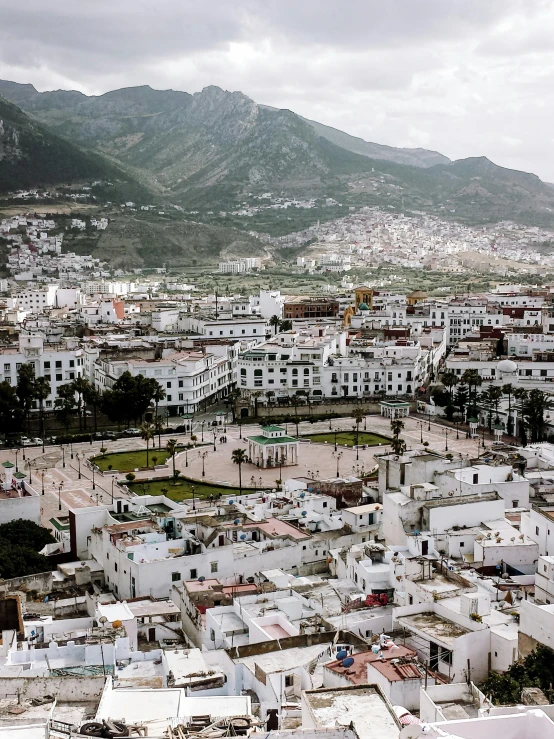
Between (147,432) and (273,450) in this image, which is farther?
(147,432)

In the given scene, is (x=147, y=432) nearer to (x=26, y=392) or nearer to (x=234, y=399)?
(x=26, y=392)

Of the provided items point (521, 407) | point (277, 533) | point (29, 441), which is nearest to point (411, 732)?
point (277, 533)

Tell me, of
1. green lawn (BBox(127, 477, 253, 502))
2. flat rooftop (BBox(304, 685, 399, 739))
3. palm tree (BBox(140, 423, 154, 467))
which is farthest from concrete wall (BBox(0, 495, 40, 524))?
flat rooftop (BBox(304, 685, 399, 739))

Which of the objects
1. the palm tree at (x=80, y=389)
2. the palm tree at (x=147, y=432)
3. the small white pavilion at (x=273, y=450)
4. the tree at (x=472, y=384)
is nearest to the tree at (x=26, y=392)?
the palm tree at (x=80, y=389)

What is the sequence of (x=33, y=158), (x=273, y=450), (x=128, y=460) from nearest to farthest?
(x=273, y=450)
(x=128, y=460)
(x=33, y=158)

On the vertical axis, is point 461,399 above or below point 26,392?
below

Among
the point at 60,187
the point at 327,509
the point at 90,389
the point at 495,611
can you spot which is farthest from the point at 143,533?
the point at 60,187

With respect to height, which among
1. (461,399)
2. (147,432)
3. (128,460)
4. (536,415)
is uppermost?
(536,415)

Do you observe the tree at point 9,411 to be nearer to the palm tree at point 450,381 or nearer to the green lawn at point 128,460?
the green lawn at point 128,460
